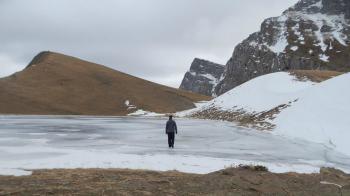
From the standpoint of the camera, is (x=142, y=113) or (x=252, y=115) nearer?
(x=252, y=115)

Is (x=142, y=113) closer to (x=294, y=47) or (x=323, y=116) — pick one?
(x=323, y=116)

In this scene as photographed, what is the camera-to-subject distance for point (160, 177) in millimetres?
15727

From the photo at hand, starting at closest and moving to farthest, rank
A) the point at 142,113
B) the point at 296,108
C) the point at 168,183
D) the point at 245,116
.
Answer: the point at 168,183 → the point at 296,108 → the point at 245,116 → the point at 142,113

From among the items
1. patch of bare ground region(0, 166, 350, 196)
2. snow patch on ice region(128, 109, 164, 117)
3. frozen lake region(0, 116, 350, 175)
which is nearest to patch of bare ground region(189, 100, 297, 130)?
frozen lake region(0, 116, 350, 175)

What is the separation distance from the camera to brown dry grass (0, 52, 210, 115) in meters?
97.8

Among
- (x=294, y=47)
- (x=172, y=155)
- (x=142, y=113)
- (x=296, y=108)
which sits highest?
(x=294, y=47)

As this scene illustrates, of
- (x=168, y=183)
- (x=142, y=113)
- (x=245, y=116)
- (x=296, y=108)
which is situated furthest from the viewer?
(x=142, y=113)

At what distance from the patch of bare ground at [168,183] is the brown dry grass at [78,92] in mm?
78009

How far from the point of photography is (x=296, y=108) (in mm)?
42281

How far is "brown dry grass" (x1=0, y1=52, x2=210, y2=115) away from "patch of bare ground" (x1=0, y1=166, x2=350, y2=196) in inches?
3071

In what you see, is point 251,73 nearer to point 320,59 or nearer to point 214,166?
point 320,59

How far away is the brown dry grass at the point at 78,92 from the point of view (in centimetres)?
9781

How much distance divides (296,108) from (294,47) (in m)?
112

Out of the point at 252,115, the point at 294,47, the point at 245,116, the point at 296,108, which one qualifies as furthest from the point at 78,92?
the point at 296,108
